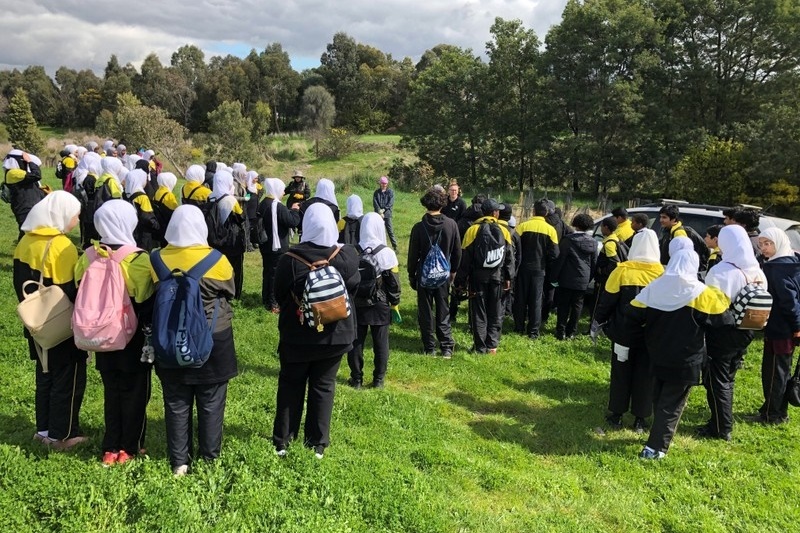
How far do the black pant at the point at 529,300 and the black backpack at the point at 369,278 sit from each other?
124 inches

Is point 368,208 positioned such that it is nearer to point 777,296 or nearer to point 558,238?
point 558,238

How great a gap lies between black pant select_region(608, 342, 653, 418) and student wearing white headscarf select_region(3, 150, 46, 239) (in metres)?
8.83

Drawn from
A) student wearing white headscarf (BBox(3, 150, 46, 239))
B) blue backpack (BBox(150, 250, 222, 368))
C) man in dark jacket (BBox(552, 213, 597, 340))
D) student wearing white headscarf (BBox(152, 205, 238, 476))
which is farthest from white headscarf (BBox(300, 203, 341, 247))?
student wearing white headscarf (BBox(3, 150, 46, 239))

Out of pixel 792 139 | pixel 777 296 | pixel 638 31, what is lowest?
pixel 777 296

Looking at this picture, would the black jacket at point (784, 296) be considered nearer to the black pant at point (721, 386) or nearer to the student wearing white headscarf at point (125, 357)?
the black pant at point (721, 386)

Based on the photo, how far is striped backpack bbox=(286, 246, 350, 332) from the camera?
12.3ft

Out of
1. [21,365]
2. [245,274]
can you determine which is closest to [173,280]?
[21,365]

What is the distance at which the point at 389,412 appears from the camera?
521 centimetres

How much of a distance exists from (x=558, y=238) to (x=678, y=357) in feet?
13.1

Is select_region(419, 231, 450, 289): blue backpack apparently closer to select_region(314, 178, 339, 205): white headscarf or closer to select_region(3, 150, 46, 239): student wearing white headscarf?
select_region(314, 178, 339, 205): white headscarf

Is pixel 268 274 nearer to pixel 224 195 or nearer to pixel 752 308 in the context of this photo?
pixel 224 195

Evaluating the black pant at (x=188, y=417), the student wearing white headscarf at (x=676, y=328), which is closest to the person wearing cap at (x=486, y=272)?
the student wearing white headscarf at (x=676, y=328)

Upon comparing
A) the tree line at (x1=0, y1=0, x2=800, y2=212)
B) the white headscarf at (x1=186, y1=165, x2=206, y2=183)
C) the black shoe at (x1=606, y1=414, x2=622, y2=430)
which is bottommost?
the black shoe at (x1=606, y1=414, x2=622, y2=430)

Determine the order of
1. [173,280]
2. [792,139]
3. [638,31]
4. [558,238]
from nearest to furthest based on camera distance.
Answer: [173,280]
[558,238]
[792,139]
[638,31]
